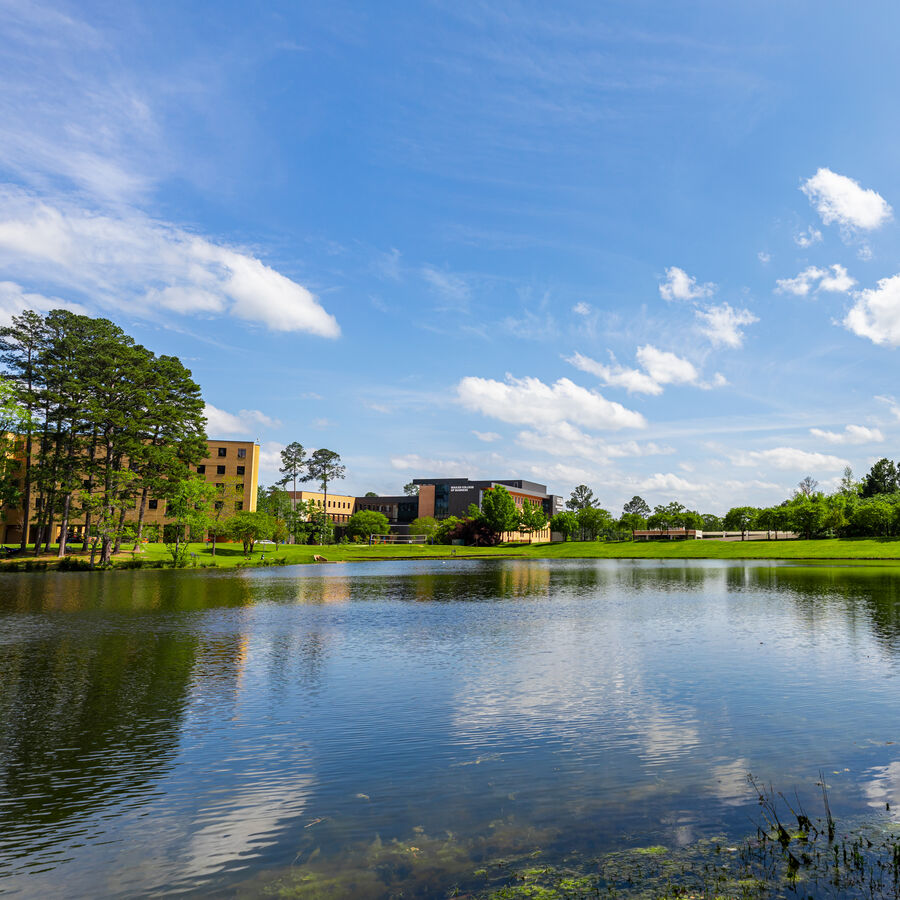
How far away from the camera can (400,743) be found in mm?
14555

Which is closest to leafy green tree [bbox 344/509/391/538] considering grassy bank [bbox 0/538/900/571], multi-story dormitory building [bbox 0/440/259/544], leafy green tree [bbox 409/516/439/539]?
leafy green tree [bbox 409/516/439/539]

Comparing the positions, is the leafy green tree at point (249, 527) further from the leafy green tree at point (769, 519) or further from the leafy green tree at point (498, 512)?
the leafy green tree at point (769, 519)

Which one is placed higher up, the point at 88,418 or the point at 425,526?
the point at 88,418

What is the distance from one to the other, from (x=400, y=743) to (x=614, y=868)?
675cm

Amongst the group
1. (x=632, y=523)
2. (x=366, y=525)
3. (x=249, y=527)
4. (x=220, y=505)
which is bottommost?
(x=366, y=525)

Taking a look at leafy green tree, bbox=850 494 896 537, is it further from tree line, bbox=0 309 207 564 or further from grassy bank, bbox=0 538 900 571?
tree line, bbox=0 309 207 564

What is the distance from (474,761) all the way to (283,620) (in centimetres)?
2449

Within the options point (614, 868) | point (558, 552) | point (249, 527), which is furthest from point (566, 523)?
point (614, 868)

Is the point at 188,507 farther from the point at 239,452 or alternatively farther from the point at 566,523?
the point at 566,523

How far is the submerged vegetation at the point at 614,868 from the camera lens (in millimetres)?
8180

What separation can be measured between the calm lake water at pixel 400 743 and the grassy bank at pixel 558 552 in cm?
5993

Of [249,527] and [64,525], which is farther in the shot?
[249,527]

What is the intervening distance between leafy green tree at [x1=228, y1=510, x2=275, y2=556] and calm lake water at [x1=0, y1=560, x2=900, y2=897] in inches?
2979

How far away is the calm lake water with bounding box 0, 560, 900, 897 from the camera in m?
9.52
